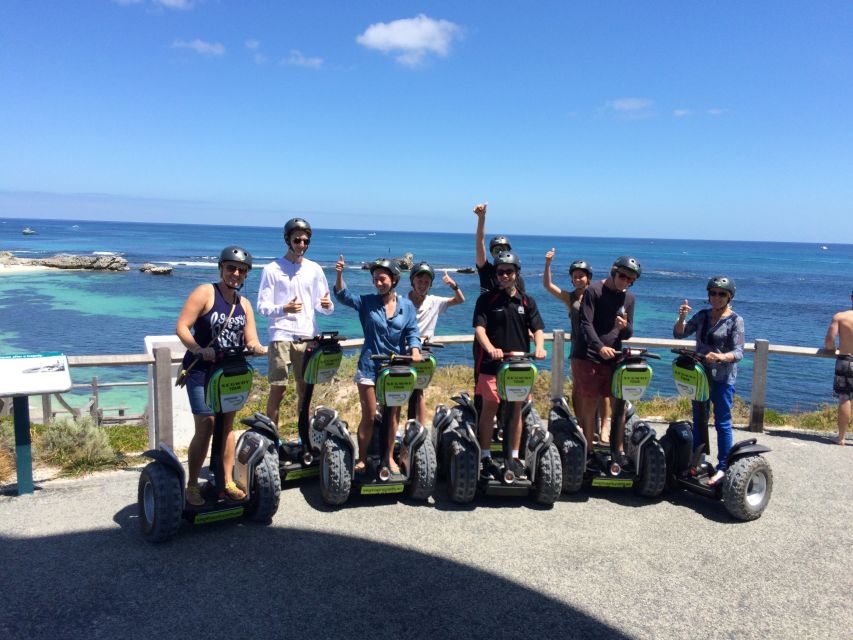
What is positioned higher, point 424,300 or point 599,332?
point 424,300

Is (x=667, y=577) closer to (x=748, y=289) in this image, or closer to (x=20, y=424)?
(x=20, y=424)

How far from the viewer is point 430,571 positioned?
395 cm

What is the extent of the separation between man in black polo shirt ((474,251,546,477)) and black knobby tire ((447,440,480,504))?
28 centimetres

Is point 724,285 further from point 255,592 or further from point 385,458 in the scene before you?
point 255,592

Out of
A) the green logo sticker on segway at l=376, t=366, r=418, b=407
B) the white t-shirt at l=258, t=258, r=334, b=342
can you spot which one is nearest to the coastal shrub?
the white t-shirt at l=258, t=258, r=334, b=342

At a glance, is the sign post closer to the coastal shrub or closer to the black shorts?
the coastal shrub

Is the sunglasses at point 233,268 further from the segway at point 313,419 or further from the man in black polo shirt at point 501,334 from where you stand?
the man in black polo shirt at point 501,334

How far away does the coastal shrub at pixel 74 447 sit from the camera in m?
5.68

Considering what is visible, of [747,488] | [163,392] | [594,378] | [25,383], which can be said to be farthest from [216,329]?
[747,488]

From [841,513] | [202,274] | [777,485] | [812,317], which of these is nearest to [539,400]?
[777,485]

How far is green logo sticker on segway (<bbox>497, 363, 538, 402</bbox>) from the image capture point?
4.79 metres

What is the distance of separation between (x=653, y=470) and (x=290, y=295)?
337 cm

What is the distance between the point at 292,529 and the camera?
449cm

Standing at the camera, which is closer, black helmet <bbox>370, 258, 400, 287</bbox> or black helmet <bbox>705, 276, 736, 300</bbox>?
black helmet <bbox>370, 258, 400, 287</bbox>
